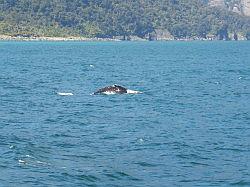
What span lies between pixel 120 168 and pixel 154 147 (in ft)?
18.4

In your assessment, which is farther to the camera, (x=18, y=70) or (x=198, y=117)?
(x=18, y=70)

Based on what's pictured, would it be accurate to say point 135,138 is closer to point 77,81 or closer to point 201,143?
point 201,143

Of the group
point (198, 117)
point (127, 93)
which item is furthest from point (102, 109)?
point (127, 93)

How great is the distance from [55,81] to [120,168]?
56117 mm

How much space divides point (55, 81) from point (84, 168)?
56.0 meters

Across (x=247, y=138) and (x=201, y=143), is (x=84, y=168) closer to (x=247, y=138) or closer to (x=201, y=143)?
(x=201, y=143)

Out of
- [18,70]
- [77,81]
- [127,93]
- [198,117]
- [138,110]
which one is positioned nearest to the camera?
[198,117]

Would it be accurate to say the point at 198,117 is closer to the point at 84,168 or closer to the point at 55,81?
the point at 84,168

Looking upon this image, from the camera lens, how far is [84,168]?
32.9 m

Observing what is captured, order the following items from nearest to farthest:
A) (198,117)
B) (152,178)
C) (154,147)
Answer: (152,178), (154,147), (198,117)

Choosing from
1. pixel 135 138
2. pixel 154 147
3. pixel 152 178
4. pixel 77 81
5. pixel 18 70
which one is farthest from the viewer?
pixel 18 70

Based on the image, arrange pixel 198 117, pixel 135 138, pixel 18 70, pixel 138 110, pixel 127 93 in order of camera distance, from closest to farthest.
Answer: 1. pixel 135 138
2. pixel 198 117
3. pixel 138 110
4. pixel 127 93
5. pixel 18 70

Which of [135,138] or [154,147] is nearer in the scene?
[154,147]

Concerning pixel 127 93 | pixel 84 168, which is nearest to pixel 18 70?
pixel 127 93
